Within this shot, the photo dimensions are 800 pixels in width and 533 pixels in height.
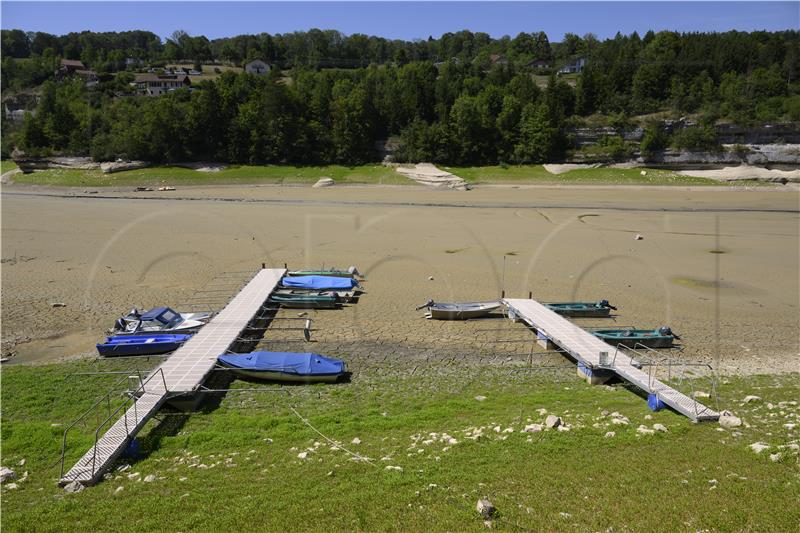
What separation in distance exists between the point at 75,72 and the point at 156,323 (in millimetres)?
126339

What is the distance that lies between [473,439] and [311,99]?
222ft

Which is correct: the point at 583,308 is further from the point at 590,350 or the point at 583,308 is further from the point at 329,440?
the point at 329,440

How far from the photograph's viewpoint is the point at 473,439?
406 inches

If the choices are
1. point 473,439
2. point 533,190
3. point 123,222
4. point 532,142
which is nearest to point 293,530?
point 473,439

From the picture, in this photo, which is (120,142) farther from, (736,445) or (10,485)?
(736,445)

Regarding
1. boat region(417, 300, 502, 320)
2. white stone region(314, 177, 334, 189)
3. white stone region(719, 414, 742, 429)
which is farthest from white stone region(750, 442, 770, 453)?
white stone region(314, 177, 334, 189)

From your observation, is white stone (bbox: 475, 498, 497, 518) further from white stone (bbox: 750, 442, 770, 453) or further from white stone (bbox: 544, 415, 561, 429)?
white stone (bbox: 750, 442, 770, 453)

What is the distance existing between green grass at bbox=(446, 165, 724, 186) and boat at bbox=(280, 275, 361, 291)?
3621 centimetres

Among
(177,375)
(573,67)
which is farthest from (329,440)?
(573,67)

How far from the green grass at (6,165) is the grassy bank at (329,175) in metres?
5.17

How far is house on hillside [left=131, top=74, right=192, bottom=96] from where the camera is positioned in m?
103

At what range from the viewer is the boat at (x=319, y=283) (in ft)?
73.3

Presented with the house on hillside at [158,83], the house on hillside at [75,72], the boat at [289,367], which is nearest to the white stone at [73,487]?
the boat at [289,367]

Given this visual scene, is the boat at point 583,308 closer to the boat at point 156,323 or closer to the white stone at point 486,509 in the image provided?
the boat at point 156,323
